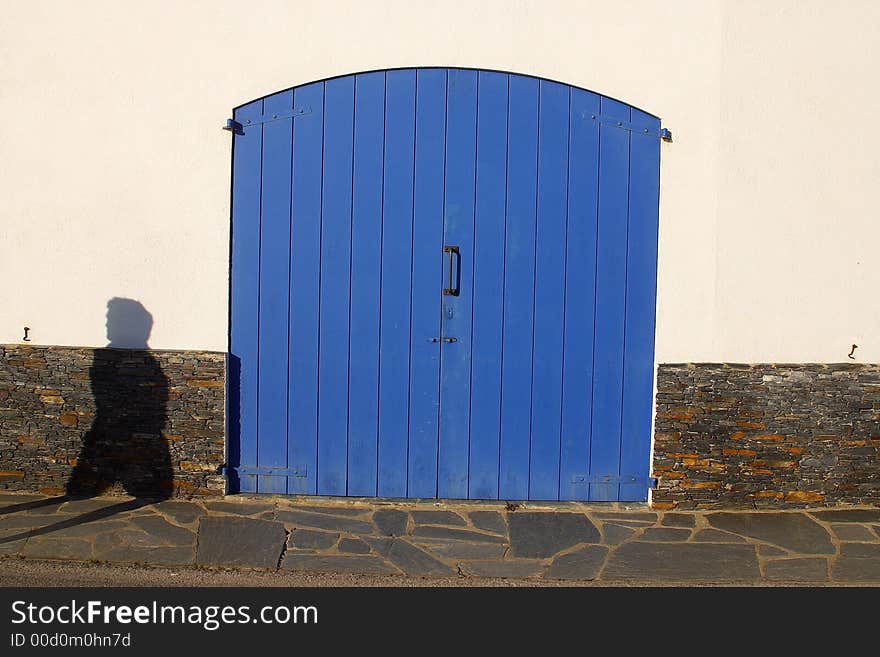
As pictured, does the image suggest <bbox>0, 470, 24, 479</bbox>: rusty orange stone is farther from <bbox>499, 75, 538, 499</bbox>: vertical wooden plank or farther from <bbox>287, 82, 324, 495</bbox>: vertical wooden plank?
<bbox>499, 75, 538, 499</bbox>: vertical wooden plank

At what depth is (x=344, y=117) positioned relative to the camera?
5605 mm

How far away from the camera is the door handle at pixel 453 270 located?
5.63m

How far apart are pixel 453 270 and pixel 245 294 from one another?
136cm

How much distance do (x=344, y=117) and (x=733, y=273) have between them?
268cm

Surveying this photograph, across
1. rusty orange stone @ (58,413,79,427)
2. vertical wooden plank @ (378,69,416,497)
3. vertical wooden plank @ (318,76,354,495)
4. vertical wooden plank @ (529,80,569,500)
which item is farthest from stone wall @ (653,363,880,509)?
rusty orange stone @ (58,413,79,427)

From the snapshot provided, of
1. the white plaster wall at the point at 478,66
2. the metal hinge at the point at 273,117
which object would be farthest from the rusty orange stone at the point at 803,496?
the metal hinge at the point at 273,117

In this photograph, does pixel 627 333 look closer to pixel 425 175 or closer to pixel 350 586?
pixel 425 175

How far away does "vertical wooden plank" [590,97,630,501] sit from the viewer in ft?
18.4

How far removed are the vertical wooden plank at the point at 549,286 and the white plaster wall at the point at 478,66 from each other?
12.1 inches

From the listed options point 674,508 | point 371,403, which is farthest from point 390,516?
point 674,508

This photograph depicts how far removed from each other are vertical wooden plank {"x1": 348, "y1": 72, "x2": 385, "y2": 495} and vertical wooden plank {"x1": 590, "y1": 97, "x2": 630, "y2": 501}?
1.42m

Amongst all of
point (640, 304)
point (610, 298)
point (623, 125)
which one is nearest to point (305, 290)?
point (610, 298)

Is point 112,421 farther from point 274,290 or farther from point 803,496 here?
point 803,496

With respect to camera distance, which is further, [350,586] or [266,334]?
[266,334]
